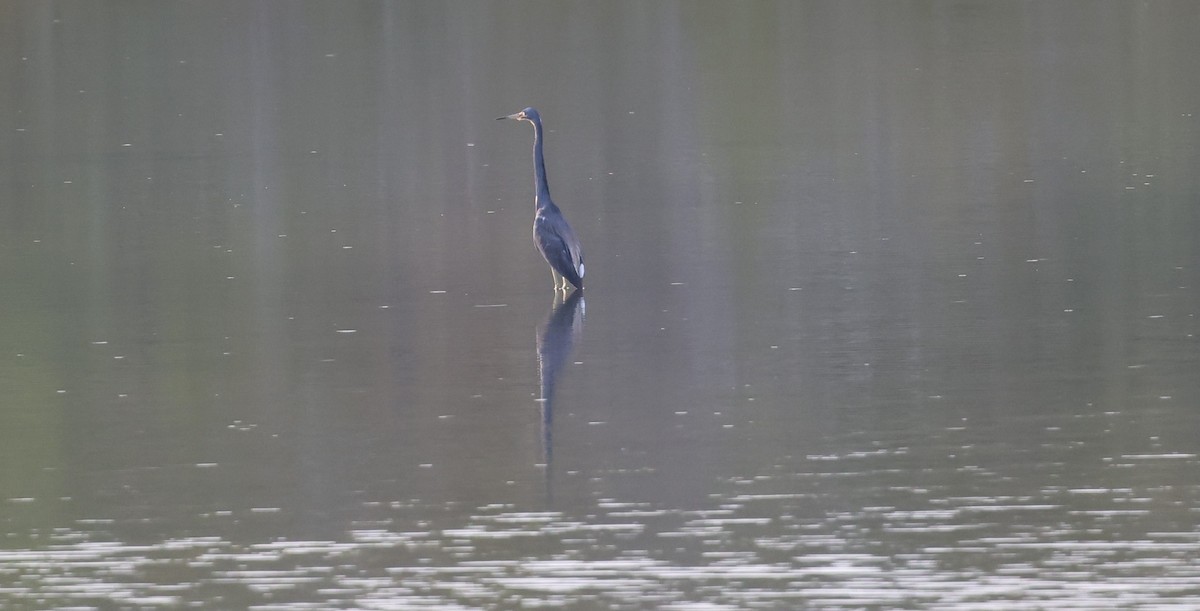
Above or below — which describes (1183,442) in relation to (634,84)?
below

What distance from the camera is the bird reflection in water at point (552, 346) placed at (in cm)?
1072

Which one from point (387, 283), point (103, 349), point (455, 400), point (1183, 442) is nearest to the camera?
point (1183, 442)

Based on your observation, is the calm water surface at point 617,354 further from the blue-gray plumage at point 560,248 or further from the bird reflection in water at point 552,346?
the blue-gray plumage at point 560,248

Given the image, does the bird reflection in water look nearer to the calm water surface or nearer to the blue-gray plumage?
the calm water surface

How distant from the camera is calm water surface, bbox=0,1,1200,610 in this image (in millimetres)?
8641

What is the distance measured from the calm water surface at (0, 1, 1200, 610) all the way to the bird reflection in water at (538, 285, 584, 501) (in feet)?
0.14

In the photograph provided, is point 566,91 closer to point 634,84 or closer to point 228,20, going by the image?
point 634,84

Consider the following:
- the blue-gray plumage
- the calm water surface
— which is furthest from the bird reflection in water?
the blue-gray plumage

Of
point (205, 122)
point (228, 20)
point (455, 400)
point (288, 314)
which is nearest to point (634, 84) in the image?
point (205, 122)

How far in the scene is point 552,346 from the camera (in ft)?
42.7

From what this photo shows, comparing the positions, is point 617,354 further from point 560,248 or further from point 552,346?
point 560,248

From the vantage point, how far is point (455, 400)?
11695 mm

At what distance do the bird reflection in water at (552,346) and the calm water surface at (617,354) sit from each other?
0.14 ft

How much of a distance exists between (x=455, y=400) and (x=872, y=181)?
9.07 metres
